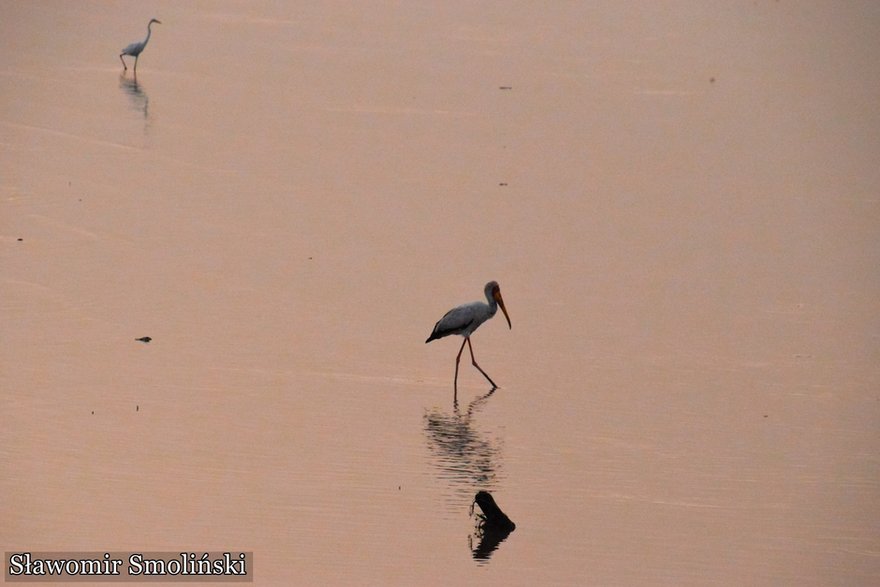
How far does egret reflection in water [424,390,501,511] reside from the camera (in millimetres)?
14195

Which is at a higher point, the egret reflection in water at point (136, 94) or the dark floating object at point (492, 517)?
the egret reflection in water at point (136, 94)

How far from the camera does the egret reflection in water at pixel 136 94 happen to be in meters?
29.6

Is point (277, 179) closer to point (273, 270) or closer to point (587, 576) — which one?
point (273, 270)

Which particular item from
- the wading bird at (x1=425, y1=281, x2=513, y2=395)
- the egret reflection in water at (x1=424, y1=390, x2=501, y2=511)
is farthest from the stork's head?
the egret reflection in water at (x1=424, y1=390, x2=501, y2=511)

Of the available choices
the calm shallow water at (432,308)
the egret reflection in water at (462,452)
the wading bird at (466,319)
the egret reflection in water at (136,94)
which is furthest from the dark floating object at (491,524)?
the egret reflection in water at (136,94)

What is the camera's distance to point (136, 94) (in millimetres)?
31000

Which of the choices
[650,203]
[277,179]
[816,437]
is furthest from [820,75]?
[816,437]

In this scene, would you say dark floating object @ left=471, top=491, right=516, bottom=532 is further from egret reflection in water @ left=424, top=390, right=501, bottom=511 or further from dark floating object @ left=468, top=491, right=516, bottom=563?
egret reflection in water @ left=424, top=390, right=501, bottom=511

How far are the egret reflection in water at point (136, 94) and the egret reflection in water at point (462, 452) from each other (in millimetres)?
14185

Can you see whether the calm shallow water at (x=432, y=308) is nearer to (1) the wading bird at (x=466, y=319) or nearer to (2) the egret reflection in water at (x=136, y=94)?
(2) the egret reflection in water at (x=136, y=94)

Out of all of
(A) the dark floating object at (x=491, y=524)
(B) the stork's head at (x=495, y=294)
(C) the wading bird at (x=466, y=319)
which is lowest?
(A) the dark floating object at (x=491, y=524)

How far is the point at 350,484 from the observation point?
13.9 meters

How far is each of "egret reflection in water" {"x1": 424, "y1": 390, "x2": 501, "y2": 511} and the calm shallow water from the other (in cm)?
5

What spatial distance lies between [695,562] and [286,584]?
120 inches
